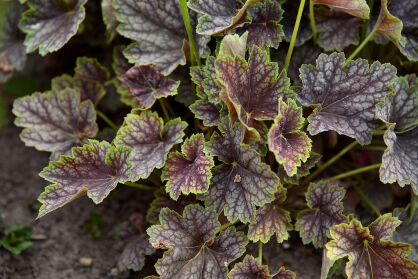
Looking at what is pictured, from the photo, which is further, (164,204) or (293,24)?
(293,24)

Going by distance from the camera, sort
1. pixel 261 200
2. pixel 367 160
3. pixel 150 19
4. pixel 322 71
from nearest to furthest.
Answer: pixel 261 200 < pixel 322 71 < pixel 150 19 < pixel 367 160

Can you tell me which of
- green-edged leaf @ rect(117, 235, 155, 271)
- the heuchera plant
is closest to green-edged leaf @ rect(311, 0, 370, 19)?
the heuchera plant

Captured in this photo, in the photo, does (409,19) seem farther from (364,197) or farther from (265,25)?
(364,197)

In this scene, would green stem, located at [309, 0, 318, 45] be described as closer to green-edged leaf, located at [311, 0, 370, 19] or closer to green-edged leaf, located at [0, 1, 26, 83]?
green-edged leaf, located at [311, 0, 370, 19]

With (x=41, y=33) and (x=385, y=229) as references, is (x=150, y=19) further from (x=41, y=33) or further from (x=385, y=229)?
(x=385, y=229)

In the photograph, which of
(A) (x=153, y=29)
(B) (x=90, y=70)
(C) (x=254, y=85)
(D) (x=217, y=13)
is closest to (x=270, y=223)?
(C) (x=254, y=85)

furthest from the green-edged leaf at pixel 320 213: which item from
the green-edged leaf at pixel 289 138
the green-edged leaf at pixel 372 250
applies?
the green-edged leaf at pixel 289 138

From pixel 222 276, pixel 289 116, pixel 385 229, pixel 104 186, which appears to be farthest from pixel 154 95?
pixel 385 229
